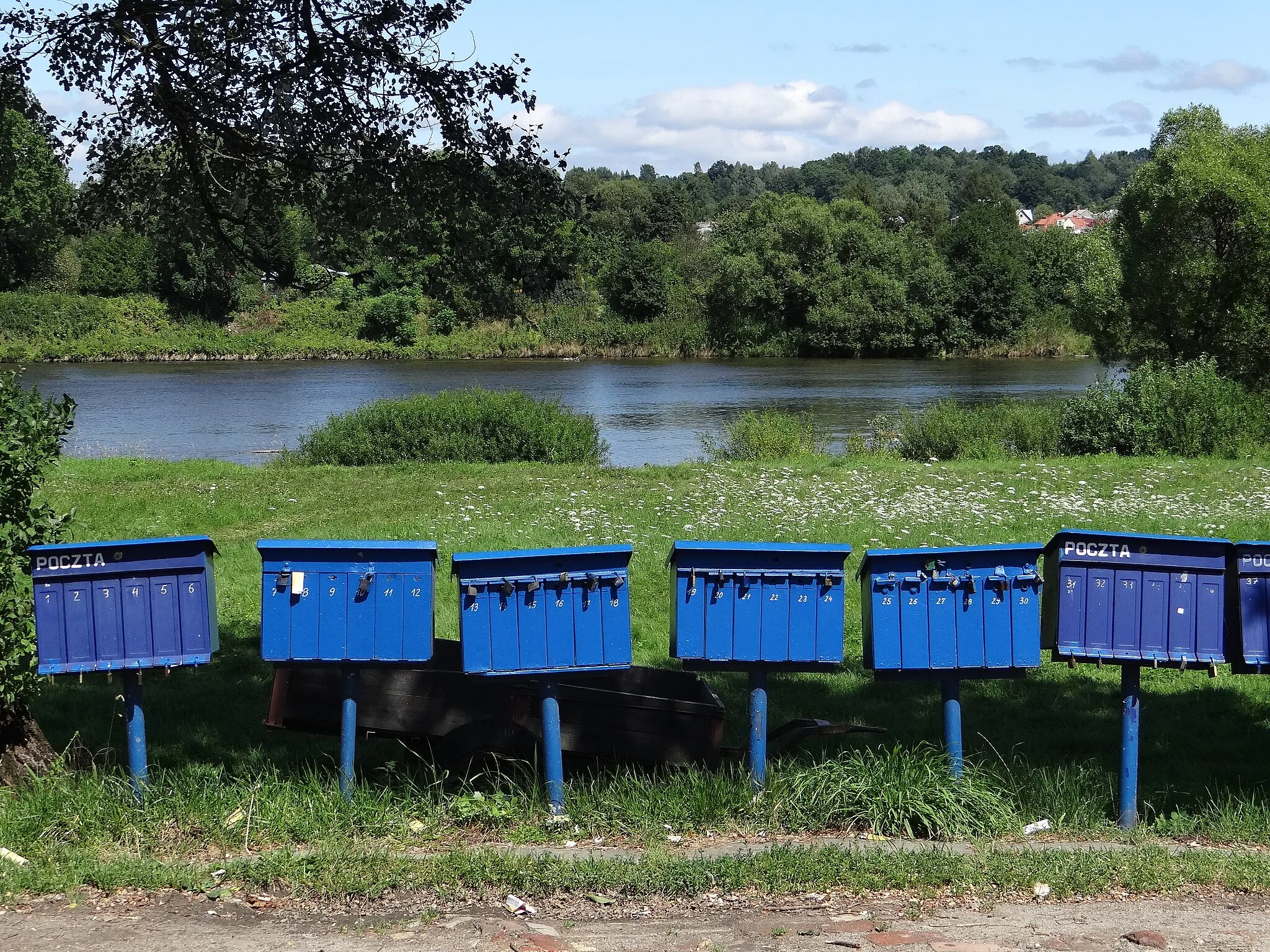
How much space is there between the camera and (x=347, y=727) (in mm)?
6906

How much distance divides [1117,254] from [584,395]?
19.4 metres

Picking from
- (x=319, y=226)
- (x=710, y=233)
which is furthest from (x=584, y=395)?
(x=710, y=233)

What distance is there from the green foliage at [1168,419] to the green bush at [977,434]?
0.42m

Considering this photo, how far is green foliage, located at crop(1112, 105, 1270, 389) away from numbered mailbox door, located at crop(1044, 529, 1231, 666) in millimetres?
25004

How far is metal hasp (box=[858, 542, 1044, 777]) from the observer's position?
6793mm

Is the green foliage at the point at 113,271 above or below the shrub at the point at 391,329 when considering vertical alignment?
above

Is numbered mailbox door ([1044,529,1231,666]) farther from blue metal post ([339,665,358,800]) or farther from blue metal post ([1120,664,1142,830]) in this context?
blue metal post ([339,665,358,800])

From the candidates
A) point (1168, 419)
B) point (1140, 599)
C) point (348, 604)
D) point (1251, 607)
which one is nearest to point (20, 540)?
point (348, 604)

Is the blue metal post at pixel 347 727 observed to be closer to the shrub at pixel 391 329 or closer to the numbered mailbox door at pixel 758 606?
the numbered mailbox door at pixel 758 606

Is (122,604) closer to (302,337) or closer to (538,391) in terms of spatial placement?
(538,391)

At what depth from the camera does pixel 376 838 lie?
6492 millimetres

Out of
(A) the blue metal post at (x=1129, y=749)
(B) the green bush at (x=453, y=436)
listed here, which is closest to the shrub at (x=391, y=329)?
(B) the green bush at (x=453, y=436)

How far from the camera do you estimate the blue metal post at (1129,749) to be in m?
6.79

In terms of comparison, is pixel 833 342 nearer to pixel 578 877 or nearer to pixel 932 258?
pixel 932 258
